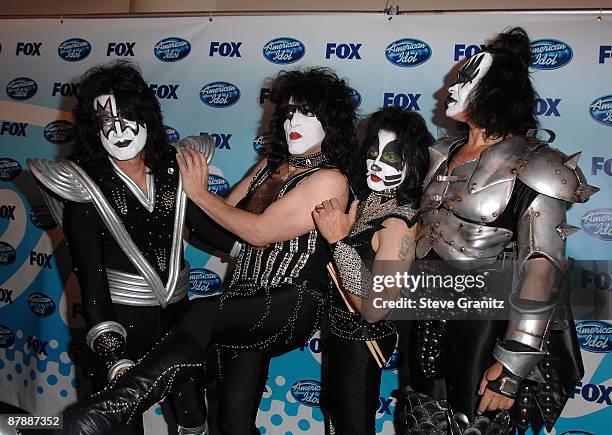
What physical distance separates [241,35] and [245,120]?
0.46 m

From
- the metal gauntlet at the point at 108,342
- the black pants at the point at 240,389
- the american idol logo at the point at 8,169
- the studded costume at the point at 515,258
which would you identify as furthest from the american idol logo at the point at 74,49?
the studded costume at the point at 515,258

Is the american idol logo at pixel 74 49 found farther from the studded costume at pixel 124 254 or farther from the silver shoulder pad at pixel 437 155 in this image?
the silver shoulder pad at pixel 437 155

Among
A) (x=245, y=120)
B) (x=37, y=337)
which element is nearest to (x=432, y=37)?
(x=245, y=120)

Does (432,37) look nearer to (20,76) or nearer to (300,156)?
(300,156)

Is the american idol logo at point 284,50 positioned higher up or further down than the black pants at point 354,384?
higher up

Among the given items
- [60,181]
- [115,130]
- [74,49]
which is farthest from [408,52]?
[74,49]

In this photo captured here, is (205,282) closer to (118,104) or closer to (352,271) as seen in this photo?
(118,104)

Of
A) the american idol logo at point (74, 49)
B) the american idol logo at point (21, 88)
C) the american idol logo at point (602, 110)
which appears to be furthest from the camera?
the american idol logo at point (21, 88)

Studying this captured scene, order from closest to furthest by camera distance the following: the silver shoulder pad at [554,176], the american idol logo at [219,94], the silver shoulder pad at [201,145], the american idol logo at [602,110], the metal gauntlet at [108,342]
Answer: the silver shoulder pad at [554,176] < the metal gauntlet at [108,342] < the silver shoulder pad at [201,145] < the american idol logo at [602,110] < the american idol logo at [219,94]

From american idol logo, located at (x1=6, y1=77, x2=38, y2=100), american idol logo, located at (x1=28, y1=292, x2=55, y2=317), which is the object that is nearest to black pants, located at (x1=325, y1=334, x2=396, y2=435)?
american idol logo, located at (x1=28, y1=292, x2=55, y2=317)

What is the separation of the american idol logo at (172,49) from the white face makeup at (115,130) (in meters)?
1.28

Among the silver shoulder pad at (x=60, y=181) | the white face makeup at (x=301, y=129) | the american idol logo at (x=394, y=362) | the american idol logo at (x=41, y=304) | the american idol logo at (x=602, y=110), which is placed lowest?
the american idol logo at (x=394, y=362)

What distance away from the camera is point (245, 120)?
12.1 ft

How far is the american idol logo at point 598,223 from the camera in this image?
10.5 ft
